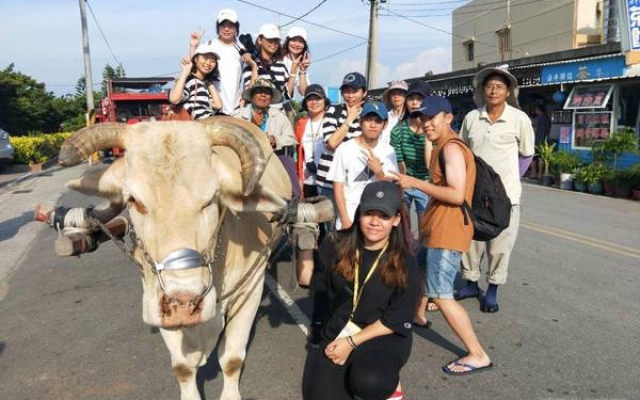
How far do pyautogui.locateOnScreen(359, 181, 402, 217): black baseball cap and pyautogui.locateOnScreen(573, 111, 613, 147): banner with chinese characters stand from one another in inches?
513

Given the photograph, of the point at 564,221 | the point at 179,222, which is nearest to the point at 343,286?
the point at 179,222

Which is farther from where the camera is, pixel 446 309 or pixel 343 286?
pixel 446 309

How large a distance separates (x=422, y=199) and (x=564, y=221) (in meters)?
4.89

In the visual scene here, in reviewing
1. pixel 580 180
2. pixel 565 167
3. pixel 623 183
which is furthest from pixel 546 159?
pixel 623 183

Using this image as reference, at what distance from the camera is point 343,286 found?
10.6ft

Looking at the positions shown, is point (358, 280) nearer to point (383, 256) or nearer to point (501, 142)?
point (383, 256)

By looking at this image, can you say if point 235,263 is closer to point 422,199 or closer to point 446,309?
point 446,309

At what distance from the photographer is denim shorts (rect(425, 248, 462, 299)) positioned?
3.74 m

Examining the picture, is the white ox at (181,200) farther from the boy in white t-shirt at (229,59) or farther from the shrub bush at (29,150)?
the shrub bush at (29,150)

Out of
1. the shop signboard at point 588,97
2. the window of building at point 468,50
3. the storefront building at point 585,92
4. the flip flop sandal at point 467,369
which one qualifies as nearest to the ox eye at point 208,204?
the flip flop sandal at point 467,369

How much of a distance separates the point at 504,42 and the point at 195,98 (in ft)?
87.5

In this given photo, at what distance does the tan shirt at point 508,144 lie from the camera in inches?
187

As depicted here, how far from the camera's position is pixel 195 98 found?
15.7ft

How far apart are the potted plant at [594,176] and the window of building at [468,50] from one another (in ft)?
65.9
